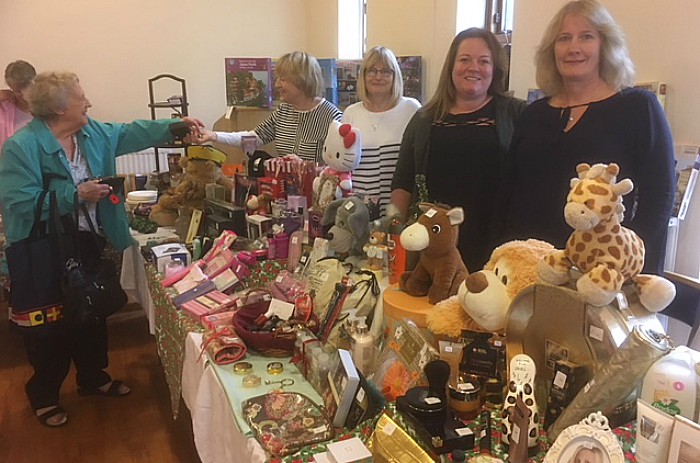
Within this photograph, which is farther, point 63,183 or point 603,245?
point 63,183

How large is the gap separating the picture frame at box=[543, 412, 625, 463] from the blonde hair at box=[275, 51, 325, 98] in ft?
7.18

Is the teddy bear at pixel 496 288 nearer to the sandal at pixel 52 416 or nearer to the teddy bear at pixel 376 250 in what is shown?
the teddy bear at pixel 376 250

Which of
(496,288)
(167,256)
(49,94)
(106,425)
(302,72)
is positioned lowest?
(106,425)

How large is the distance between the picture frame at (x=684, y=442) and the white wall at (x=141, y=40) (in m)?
5.17

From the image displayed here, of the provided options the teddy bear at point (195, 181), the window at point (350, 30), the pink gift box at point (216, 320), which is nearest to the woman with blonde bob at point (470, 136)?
the pink gift box at point (216, 320)

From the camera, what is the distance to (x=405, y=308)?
145 centimetres

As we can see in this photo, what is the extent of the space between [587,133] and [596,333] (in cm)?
74

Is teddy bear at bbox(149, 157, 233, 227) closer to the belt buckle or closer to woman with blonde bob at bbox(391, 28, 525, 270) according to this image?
the belt buckle

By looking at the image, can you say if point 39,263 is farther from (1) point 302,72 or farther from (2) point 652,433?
(2) point 652,433

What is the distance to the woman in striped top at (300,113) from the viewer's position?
276 cm

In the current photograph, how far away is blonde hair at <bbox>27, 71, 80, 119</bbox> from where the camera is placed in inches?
88.0

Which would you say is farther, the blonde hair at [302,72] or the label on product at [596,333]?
the blonde hair at [302,72]

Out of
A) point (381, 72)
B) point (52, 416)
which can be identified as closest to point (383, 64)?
point (381, 72)

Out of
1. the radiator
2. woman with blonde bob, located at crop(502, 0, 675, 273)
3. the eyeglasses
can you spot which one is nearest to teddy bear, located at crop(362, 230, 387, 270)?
woman with blonde bob, located at crop(502, 0, 675, 273)
